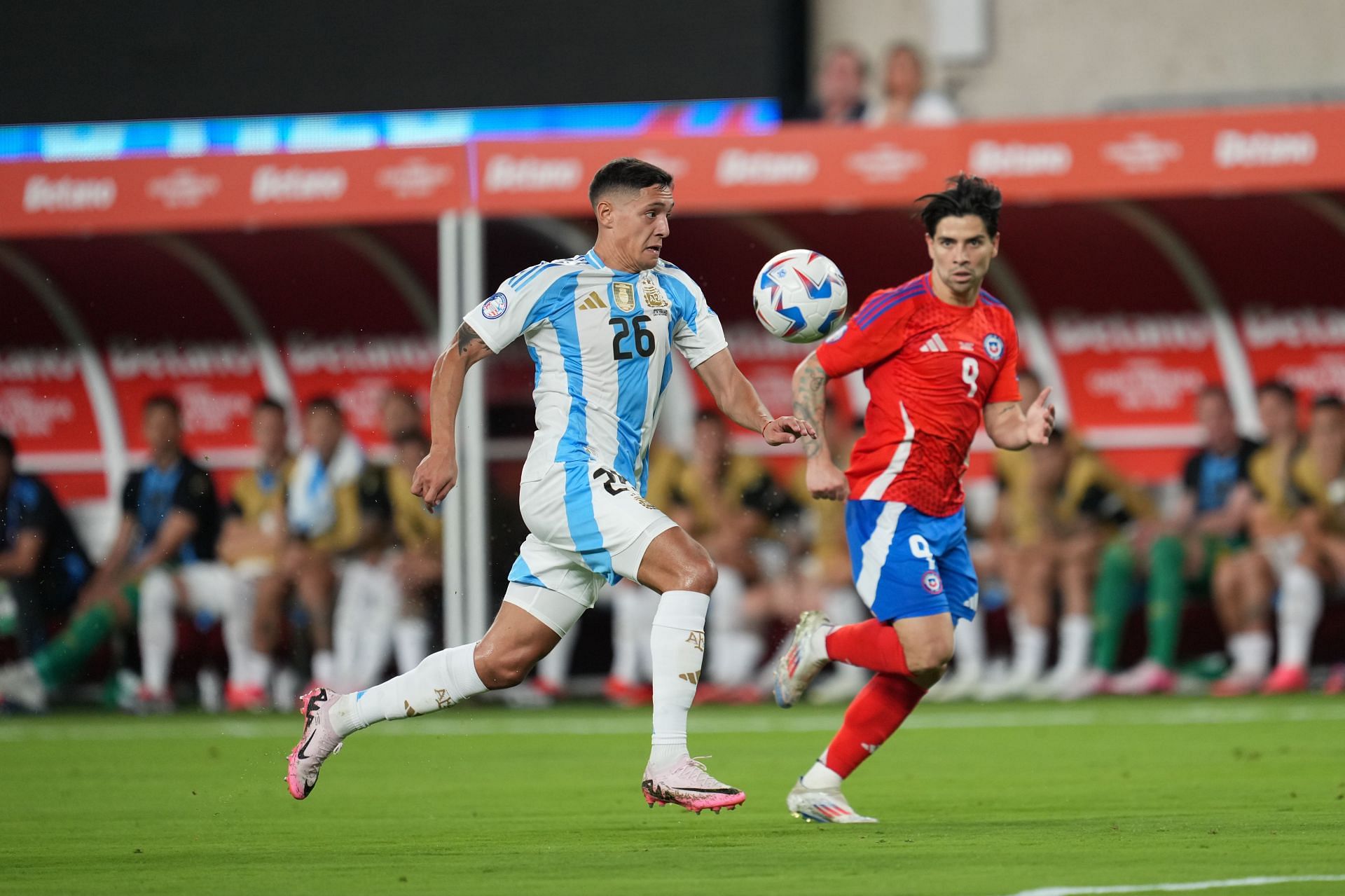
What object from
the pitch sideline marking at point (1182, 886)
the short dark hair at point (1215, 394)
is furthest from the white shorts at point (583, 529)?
the short dark hair at point (1215, 394)

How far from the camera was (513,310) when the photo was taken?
6.40 metres

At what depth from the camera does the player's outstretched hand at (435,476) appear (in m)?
6.10

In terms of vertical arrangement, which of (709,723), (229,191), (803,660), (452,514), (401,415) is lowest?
(709,723)

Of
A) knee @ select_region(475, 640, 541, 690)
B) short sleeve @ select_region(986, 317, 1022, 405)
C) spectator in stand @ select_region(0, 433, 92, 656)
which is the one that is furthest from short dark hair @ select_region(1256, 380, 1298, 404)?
spectator in stand @ select_region(0, 433, 92, 656)

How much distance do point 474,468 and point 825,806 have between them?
588cm

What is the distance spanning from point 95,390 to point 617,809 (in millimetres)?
8431

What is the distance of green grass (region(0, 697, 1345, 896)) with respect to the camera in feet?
18.1

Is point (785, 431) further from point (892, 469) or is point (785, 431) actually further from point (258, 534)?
point (258, 534)

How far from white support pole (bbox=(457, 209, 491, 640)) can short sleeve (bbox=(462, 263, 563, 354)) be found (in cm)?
577

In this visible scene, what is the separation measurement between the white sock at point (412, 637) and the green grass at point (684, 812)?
109 cm

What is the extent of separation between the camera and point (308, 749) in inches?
263

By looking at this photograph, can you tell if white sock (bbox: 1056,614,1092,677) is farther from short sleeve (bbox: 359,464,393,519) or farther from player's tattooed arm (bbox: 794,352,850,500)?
player's tattooed arm (bbox: 794,352,850,500)

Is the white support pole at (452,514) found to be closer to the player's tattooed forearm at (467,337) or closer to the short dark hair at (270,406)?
the short dark hair at (270,406)

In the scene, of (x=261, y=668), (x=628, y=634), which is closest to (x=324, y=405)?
(x=261, y=668)
